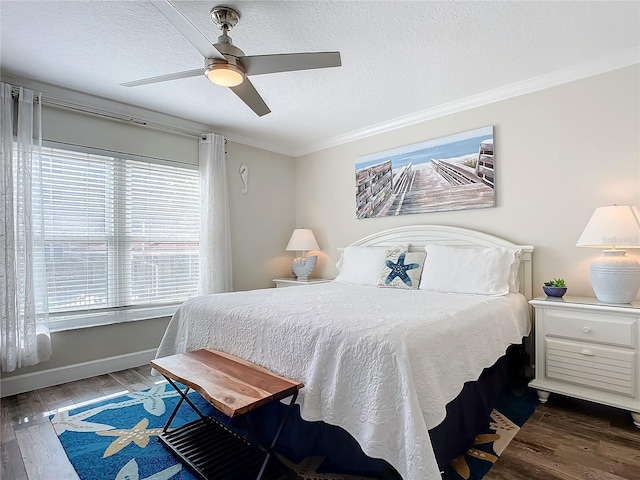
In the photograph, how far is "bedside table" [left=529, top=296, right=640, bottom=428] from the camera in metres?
2.14

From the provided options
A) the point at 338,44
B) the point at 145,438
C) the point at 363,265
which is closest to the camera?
the point at 145,438

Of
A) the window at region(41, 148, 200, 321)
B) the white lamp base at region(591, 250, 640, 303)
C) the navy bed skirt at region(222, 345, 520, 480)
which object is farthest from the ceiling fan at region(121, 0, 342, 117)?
the white lamp base at region(591, 250, 640, 303)

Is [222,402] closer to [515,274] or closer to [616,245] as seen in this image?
[515,274]

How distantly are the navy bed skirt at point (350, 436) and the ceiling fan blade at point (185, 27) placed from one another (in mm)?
1882

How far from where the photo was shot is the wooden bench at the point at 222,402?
153cm

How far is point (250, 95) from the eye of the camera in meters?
2.32

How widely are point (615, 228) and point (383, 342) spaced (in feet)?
6.19

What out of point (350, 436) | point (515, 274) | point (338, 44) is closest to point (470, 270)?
point (515, 274)

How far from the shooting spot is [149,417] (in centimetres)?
230

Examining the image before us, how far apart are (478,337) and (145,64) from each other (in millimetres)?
2931

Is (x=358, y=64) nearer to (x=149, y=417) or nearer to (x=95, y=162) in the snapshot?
(x=95, y=162)

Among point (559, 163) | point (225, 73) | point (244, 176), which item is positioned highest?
point (225, 73)

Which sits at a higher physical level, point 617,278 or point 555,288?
point 617,278

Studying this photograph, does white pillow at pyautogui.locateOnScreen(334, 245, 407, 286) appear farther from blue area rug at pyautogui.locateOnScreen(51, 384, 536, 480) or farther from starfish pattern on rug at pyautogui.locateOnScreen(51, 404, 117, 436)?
starfish pattern on rug at pyautogui.locateOnScreen(51, 404, 117, 436)
